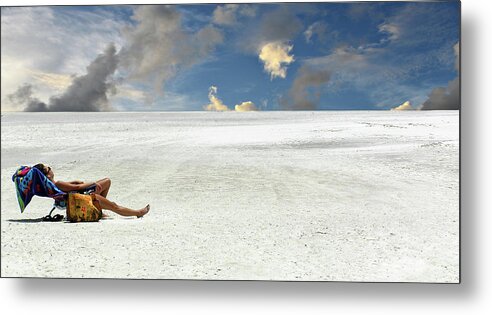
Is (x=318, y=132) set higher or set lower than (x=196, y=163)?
higher

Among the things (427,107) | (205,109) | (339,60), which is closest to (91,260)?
(205,109)

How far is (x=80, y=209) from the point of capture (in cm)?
437

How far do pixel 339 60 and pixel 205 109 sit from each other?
1087mm

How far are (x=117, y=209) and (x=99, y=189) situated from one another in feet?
0.69

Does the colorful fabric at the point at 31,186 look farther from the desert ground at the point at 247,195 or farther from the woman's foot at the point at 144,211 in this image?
the woman's foot at the point at 144,211

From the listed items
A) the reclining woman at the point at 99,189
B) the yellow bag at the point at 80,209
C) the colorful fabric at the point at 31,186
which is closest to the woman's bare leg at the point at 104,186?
the reclining woman at the point at 99,189

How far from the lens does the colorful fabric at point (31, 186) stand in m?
4.38

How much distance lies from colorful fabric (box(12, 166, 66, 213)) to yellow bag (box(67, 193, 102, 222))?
10 centimetres

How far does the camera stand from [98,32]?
445 cm

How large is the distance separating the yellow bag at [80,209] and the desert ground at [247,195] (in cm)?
9

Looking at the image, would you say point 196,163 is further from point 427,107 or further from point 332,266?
point 427,107

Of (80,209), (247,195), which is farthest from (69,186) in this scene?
(247,195)

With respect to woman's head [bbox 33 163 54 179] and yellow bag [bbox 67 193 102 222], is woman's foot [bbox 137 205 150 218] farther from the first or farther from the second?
woman's head [bbox 33 163 54 179]

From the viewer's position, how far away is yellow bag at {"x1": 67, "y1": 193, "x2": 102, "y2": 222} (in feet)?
14.3
